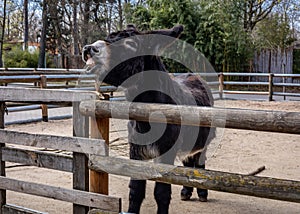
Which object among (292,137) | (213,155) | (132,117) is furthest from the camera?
(292,137)

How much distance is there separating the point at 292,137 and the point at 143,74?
588 centimetres

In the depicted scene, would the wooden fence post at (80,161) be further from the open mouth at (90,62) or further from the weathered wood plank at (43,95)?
the open mouth at (90,62)

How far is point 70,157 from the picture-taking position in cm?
308

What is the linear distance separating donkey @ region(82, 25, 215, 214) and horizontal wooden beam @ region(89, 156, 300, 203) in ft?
2.27

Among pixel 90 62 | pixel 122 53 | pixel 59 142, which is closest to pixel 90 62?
pixel 90 62

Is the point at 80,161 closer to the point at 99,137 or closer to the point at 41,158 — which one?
the point at 99,137

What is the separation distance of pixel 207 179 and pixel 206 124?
1.10ft

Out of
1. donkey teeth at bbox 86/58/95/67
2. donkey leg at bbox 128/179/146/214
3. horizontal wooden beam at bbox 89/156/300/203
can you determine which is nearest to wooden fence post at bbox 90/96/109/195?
horizontal wooden beam at bbox 89/156/300/203

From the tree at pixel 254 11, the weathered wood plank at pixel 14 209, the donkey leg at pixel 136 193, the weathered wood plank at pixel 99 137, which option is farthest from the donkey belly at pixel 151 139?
the tree at pixel 254 11

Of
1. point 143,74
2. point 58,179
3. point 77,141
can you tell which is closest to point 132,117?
point 77,141

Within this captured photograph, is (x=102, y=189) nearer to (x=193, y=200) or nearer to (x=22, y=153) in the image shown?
(x=22, y=153)

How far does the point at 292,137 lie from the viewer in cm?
834

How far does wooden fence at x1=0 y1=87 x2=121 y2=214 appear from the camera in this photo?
2.87m

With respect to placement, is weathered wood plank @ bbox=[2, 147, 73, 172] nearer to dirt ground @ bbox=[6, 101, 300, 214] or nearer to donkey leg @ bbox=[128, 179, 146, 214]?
donkey leg @ bbox=[128, 179, 146, 214]
